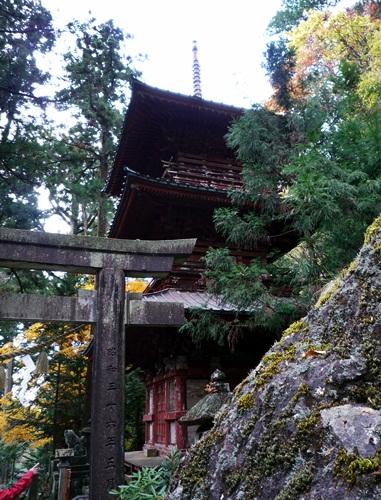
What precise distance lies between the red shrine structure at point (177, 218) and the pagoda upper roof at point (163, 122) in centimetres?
3

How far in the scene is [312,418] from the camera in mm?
1694

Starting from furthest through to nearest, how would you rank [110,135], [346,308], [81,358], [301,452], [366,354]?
1. [110,135]
2. [81,358]
3. [346,308]
4. [366,354]
5. [301,452]

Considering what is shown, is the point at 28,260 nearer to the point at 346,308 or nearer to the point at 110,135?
the point at 346,308

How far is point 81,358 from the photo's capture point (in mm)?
14188

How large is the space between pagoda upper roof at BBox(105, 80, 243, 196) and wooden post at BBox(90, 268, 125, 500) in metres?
5.25

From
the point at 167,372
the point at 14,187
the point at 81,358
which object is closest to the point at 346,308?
the point at 167,372

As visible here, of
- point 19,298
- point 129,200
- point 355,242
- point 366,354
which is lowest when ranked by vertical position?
point 366,354

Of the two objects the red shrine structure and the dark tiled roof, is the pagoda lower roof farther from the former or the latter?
the dark tiled roof

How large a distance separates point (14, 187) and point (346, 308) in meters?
12.2

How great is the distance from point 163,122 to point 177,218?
3.09 metres

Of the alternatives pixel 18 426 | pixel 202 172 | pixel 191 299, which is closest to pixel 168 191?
pixel 191 299

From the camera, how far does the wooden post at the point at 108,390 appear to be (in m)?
3.86

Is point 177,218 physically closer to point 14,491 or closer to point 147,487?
point 14,491

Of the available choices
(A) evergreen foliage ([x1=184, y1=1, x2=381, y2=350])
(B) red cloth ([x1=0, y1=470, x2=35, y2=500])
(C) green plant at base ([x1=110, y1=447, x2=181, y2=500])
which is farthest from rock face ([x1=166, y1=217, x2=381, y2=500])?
(A) evergreen foliage ([x1=184, y1=1, x2=381, y2=350])
